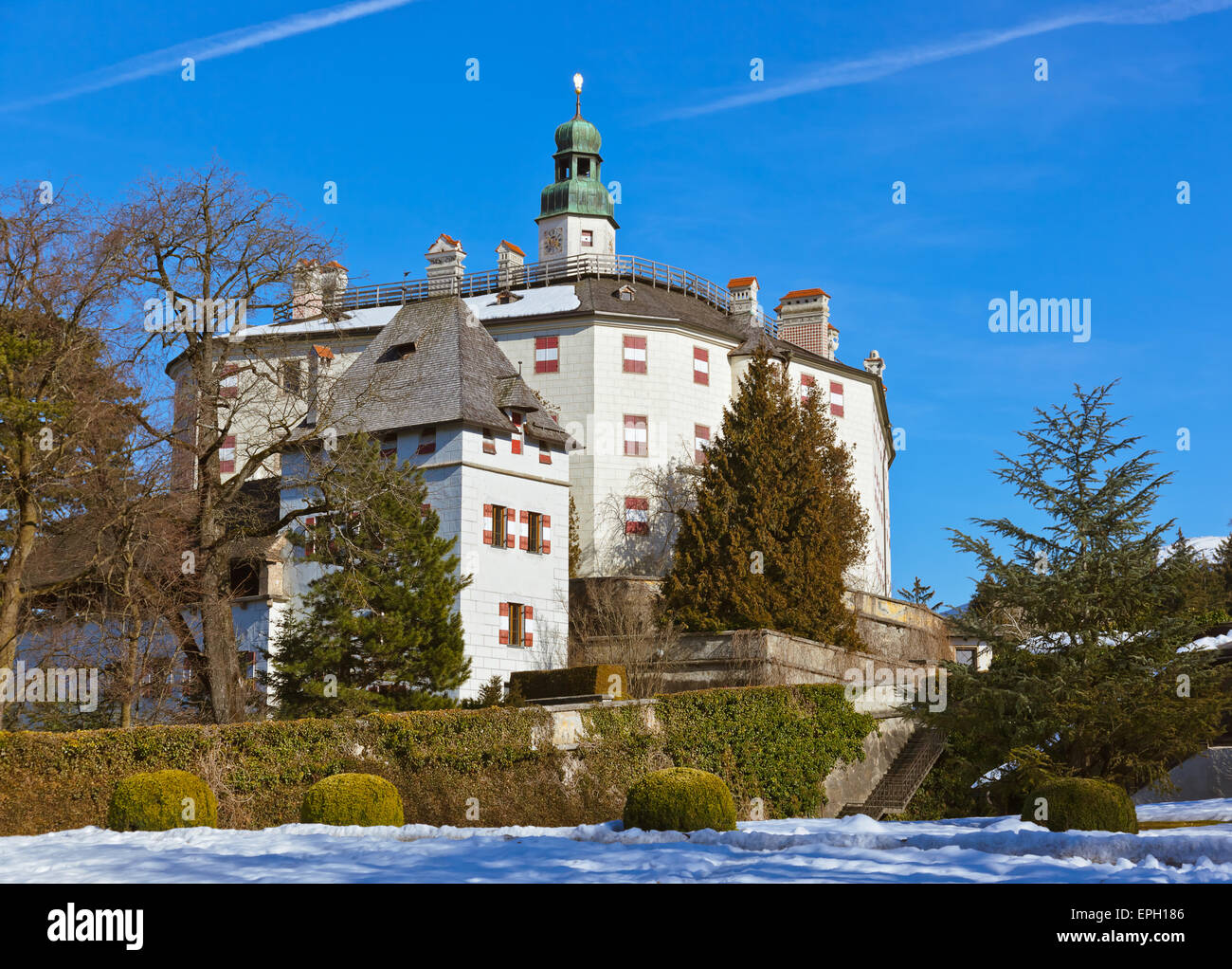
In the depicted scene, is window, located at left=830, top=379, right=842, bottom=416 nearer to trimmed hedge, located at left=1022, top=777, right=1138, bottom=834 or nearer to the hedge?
the hedge

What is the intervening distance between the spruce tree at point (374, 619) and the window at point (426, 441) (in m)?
5.97

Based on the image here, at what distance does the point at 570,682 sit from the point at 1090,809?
1993cm

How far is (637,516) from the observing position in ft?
177

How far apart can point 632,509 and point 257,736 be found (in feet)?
89.8

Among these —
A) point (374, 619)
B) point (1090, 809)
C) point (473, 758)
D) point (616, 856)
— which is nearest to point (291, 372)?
point (374, 619)

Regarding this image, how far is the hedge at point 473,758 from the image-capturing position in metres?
26.6

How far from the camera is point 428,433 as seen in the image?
43750 millimetres

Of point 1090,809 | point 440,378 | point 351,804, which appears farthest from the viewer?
point 440,378

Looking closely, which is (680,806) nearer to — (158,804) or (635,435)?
(158,804)

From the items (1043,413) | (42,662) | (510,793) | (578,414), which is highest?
(578,414)

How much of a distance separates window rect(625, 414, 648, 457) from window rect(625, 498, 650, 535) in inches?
82.2

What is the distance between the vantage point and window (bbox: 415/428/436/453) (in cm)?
4353
